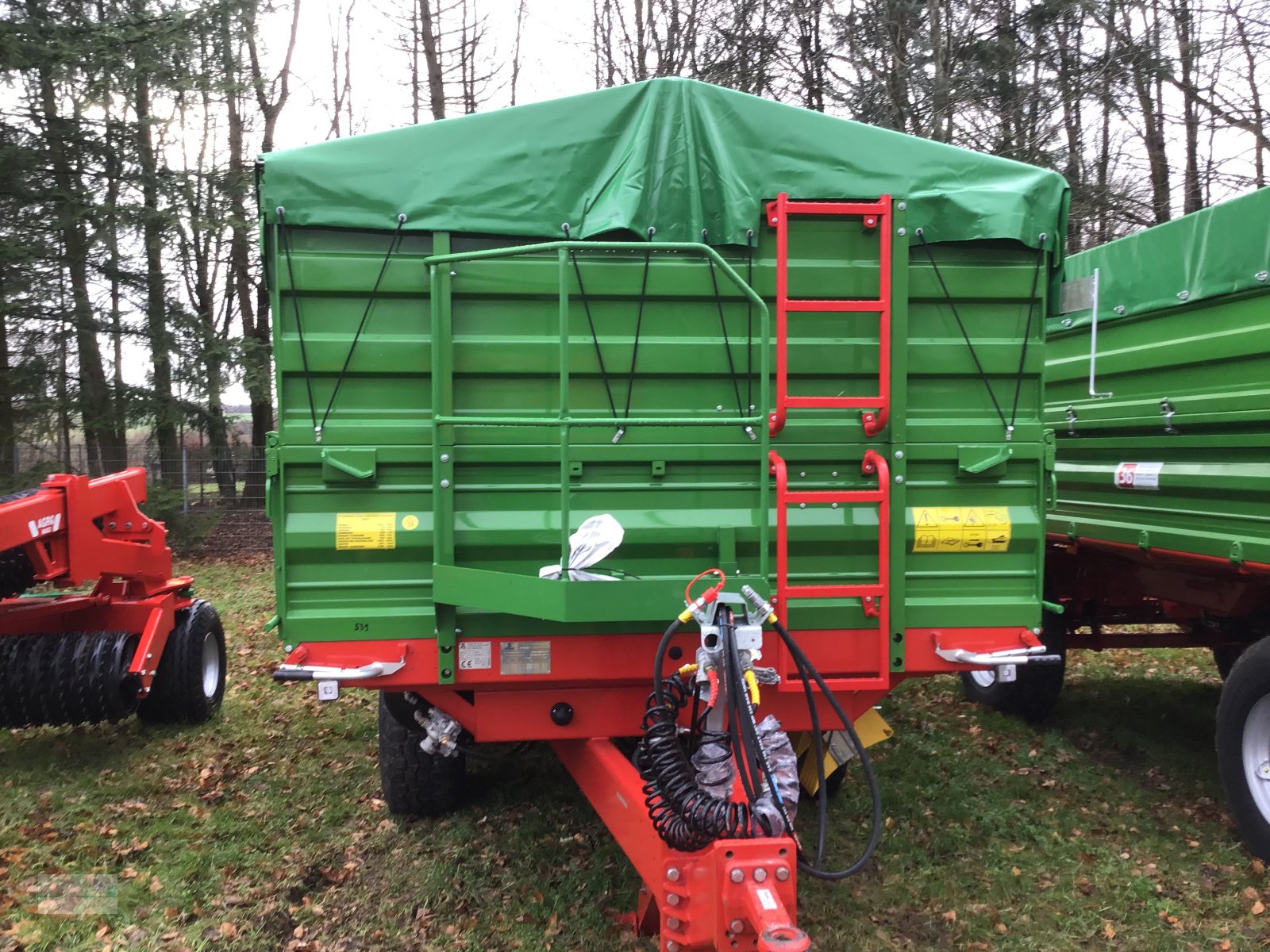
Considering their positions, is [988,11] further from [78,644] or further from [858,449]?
[78,644]

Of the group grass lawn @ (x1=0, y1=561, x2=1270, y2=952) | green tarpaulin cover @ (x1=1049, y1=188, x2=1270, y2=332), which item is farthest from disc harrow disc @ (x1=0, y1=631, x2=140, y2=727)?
green tarpaulin cover @ (x1=1049, y1=188, x2=1270, y2=332)

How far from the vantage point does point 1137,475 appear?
14.9ft

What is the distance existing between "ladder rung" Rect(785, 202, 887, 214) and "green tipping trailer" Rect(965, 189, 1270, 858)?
3.20 feet

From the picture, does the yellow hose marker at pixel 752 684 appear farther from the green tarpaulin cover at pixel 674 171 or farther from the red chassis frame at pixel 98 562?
the red chassis frame at pixel 98 562

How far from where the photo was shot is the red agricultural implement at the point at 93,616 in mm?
4719

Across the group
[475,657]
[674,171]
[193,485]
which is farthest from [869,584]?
[193,485]

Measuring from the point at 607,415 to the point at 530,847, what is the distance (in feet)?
6.97

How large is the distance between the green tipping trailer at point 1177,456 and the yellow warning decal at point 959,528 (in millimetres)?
949

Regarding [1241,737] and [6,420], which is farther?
[6,420]

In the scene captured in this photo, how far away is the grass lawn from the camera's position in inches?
133

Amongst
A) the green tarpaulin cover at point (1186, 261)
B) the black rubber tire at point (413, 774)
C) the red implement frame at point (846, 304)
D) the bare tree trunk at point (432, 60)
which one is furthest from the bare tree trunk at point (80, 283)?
the green tarpaulin cover at point (1186, 261)

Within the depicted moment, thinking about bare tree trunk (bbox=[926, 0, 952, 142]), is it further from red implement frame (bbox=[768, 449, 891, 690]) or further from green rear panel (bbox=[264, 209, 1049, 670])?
red implement frame (bbox=[768, 449, 891, 690])

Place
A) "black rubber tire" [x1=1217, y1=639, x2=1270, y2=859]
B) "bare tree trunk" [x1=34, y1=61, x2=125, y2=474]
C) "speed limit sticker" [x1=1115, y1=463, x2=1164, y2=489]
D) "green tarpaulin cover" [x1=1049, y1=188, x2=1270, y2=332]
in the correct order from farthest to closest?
"bare tree trunk" [x1=34, y1=61, x2=125, y2=474] < "speed limit sticker" [x1=1115, y1=463, x2=1164, y2=489] < "green tarpaulin cover" [x1=1049, y1=188, x2=1270, y2=332] < "black rubber tire" [x1=1217, y1=639, x2=1270, y2=859]

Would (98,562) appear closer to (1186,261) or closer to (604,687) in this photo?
(604,687)
